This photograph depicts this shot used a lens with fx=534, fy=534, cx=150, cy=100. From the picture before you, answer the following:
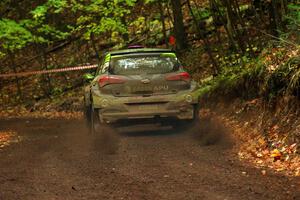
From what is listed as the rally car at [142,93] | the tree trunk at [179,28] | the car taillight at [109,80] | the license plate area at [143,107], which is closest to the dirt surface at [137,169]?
the rally car at [142,93]

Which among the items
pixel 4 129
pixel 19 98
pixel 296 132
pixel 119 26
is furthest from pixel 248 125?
pixel 19 98

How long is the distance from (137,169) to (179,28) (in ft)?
48.5

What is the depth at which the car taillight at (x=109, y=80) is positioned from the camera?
35.0 feet

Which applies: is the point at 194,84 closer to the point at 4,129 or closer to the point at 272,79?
the point at 272,79

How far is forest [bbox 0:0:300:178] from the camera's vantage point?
9.35 m

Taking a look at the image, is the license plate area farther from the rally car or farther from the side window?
the side window

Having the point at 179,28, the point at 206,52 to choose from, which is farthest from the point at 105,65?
the point at 179,28

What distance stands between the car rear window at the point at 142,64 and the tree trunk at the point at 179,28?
9.73 m

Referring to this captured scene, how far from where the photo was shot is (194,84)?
11039 mm

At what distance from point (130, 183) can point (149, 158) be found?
6.22 ft

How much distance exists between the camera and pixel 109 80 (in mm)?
10727

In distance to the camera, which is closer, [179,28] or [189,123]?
[189,123]

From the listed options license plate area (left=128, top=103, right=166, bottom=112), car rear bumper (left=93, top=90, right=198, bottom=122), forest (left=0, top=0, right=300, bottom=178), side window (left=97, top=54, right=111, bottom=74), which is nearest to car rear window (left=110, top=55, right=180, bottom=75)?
side window (left=97, top=54, right=111, bottom=74)

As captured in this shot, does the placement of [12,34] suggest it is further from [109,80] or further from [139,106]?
[139,106]
